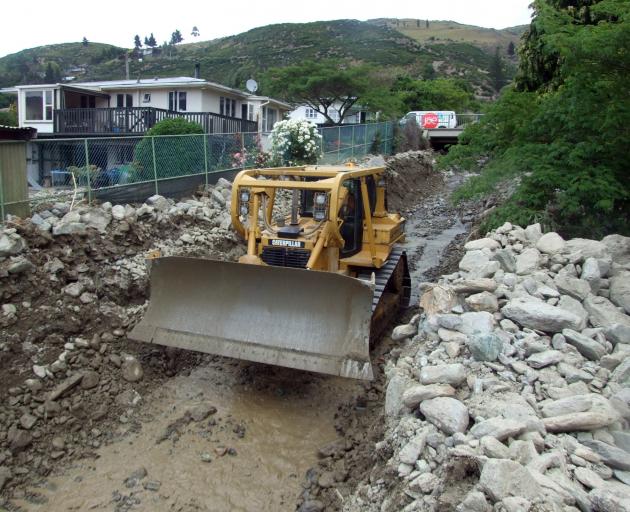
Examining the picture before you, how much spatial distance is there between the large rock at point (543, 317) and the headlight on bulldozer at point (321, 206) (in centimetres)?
236

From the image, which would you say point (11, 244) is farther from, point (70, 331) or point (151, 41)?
point (151, 41)

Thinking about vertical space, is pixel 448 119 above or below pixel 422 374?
above

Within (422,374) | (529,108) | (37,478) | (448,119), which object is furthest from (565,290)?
(448,119)

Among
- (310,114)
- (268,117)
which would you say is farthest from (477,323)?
(310,114)

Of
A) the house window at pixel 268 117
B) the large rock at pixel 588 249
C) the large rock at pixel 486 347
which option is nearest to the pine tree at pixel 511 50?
the house window at pixel 268 117

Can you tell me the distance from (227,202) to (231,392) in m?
6.23

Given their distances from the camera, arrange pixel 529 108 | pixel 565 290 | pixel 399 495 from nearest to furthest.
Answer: pixel 399 495 < pixel 565 290 < pixel 529 108

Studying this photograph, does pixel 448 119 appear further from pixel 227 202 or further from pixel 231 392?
pixel 231 392

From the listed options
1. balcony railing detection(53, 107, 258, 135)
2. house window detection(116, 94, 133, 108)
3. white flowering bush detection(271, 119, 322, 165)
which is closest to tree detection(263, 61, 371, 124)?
house window detection(116, 94, 133, 108)

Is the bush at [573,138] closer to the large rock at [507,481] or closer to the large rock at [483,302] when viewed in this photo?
the large rock at [483,302]

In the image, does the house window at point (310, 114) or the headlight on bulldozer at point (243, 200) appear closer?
the headlight on bulldozer at point (243, 200)

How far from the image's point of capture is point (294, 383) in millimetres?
7250

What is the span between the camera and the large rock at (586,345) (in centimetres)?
513

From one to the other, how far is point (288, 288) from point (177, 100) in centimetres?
2052
